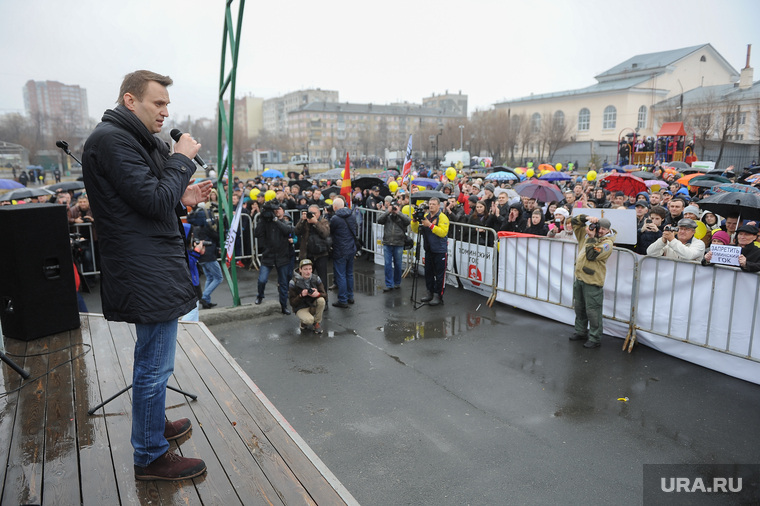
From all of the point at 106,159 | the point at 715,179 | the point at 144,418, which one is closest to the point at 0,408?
the point at 144,418

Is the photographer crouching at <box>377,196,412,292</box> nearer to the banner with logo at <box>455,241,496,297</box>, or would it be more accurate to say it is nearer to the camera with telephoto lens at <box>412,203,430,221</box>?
the camera with telephoto lens at <box>412,203,430,221</box>

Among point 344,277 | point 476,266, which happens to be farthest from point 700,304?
point 344,277

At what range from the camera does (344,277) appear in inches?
367

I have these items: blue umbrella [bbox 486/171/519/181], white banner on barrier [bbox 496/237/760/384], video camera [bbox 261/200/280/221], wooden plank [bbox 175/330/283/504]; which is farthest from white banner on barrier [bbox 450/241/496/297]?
blue umbrella [bbox 486/171/519/181]

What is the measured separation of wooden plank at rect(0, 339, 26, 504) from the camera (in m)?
2.77

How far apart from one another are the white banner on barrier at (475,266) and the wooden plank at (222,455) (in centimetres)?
653

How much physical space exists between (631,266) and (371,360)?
411 cm

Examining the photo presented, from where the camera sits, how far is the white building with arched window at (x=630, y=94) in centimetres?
6681

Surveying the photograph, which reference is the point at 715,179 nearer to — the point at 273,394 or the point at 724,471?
the point at 724,471

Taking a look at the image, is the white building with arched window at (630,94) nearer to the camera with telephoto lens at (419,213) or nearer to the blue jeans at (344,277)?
the camera with telephoto lens at (419,213)

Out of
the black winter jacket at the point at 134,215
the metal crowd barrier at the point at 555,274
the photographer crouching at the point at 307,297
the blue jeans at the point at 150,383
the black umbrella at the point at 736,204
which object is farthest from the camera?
the photographer crouching at the point at 307,297

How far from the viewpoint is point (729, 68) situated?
7519 centimetres

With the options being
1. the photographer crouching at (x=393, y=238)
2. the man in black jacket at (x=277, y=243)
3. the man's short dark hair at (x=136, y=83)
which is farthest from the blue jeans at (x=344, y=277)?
the man's short dark hair at (x=136, y=83)

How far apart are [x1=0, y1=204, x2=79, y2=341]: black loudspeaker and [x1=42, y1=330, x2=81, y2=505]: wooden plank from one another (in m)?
0.51
